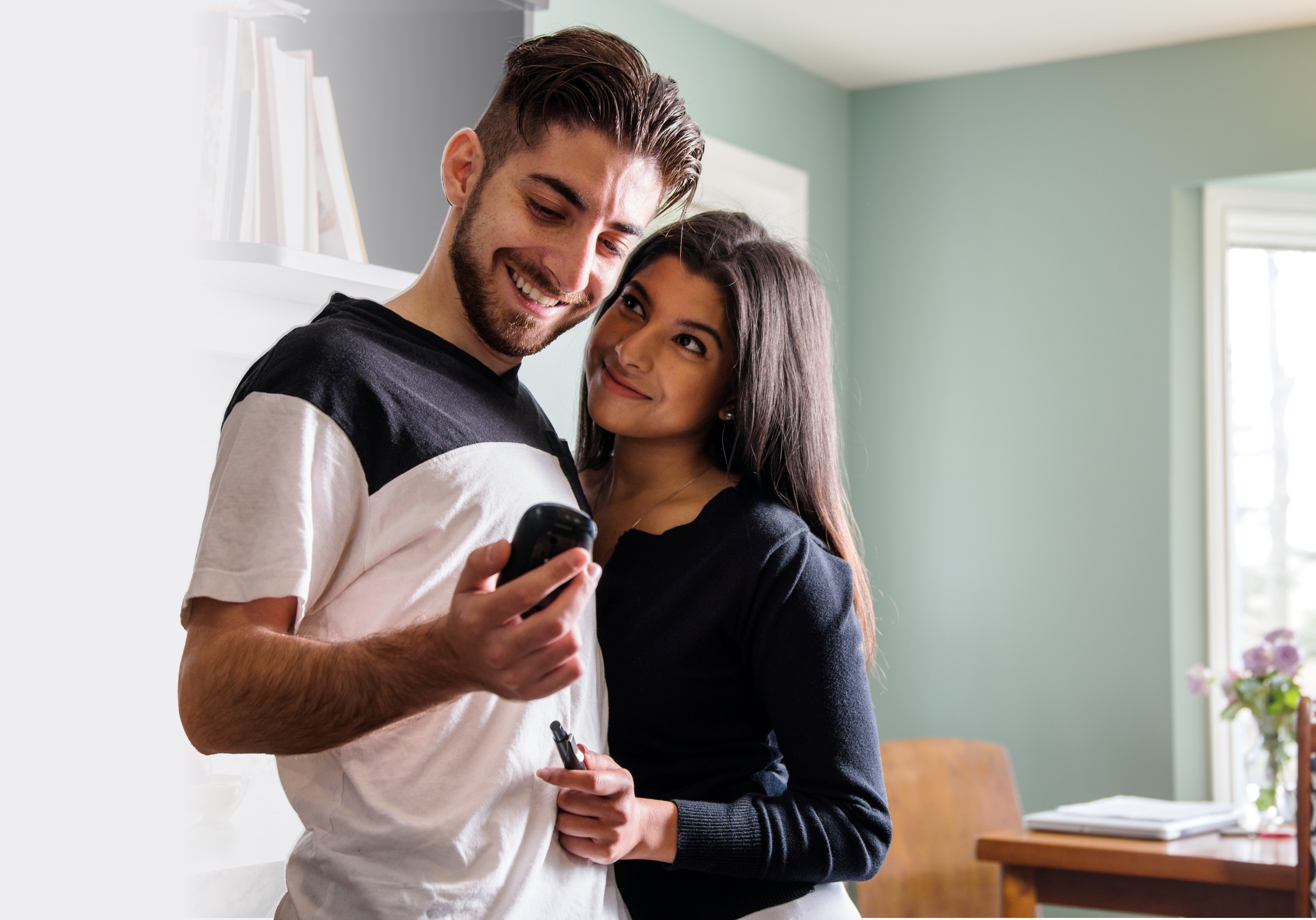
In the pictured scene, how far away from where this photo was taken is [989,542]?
12.5 feet

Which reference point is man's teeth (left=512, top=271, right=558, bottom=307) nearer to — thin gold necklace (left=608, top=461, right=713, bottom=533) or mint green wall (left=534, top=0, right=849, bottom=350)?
thin gold necklace (left=608, top=461, right=713, bottom=533)

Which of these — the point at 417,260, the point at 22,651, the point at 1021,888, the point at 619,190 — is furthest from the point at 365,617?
the point at 1021,888

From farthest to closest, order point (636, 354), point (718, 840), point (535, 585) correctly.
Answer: point (636, 354)
point (718, 840)
point (535, 585)

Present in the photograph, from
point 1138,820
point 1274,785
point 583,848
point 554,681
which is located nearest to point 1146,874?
point 1138,820

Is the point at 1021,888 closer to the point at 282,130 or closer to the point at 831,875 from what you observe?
the point at 831,875

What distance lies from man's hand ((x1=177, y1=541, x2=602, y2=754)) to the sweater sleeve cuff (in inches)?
13.5

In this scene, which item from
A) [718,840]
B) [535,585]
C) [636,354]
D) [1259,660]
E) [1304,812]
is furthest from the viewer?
[1259,660]

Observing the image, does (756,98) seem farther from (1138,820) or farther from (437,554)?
(437,554)

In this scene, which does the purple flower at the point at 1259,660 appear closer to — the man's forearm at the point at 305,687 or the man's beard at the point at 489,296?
the man's beard at the point at 489,296

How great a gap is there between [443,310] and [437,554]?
28 cm

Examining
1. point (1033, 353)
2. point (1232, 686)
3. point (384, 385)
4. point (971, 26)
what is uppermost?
point (971, 26)

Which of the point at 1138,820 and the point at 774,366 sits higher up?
the point at 774,366

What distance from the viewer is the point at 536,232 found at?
3.98 ft

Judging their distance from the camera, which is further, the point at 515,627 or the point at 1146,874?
the point at 1146,874
